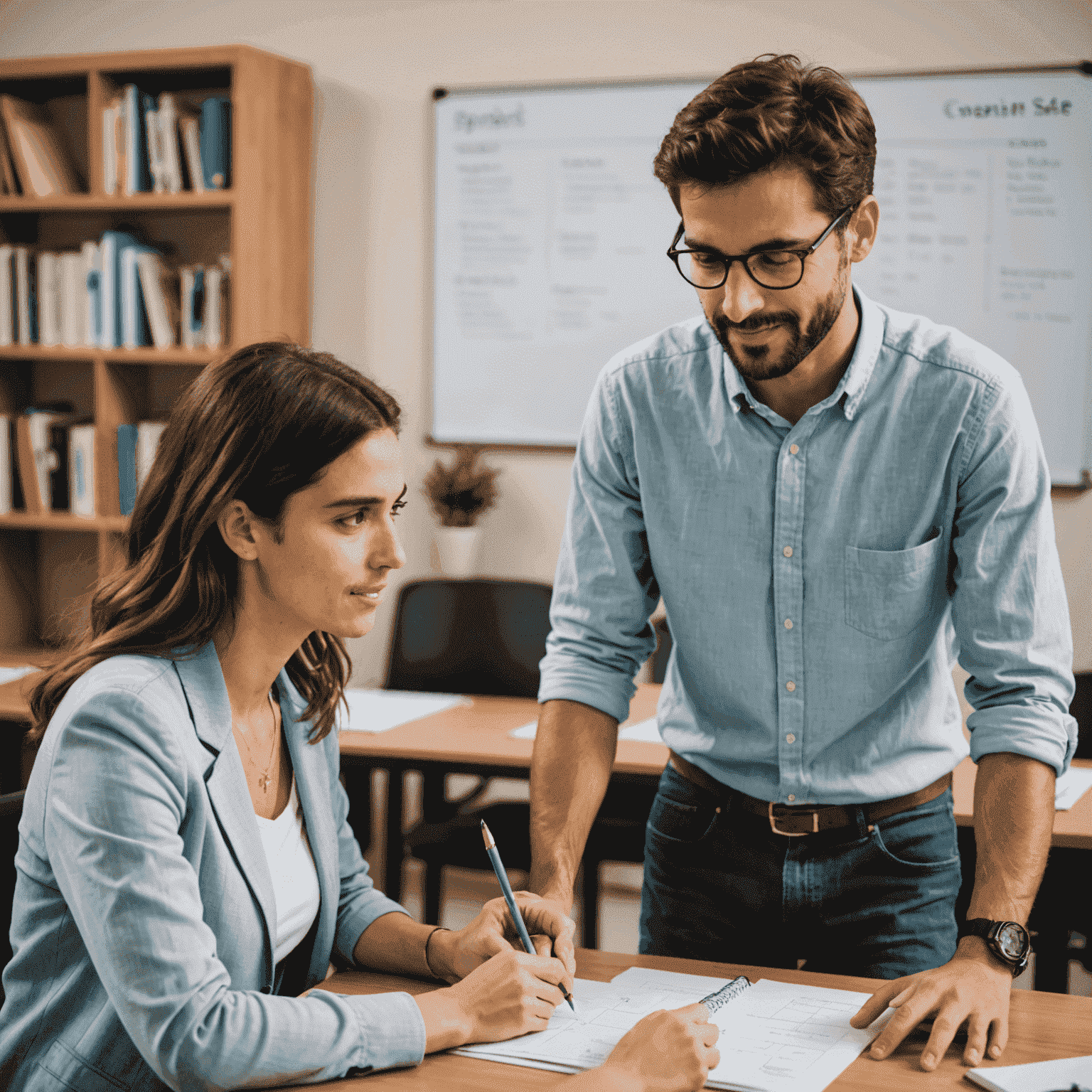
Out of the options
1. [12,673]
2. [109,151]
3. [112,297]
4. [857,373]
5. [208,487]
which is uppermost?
[109,151]

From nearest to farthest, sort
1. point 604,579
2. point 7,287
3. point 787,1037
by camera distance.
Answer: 1. point 787,1037
2. point 604,579
3. point 7,287

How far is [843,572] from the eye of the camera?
1.57 metres

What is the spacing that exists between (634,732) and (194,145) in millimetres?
2381

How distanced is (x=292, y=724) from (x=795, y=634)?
0.64 meters

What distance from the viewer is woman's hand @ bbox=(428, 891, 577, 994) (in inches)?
54.3

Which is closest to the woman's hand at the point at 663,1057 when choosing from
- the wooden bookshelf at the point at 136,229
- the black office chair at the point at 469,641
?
the black office chair at the point at 469,641

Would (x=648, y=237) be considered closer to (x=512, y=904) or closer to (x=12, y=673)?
(x=12, y=673)

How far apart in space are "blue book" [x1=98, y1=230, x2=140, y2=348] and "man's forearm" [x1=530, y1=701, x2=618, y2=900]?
9.40 ft

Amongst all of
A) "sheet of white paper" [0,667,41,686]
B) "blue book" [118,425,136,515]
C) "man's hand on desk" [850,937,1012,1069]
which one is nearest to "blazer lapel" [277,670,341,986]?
"man's hand on desk" [850,937,1012,1069]

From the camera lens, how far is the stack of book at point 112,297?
3975 millimetres

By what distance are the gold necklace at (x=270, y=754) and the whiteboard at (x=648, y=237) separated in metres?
2.55

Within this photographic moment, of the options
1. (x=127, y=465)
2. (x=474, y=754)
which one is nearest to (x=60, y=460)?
(x=127, y=465)

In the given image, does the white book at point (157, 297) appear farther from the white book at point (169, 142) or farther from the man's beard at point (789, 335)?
the man's beard at point (789, 335)

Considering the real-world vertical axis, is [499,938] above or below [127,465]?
below
